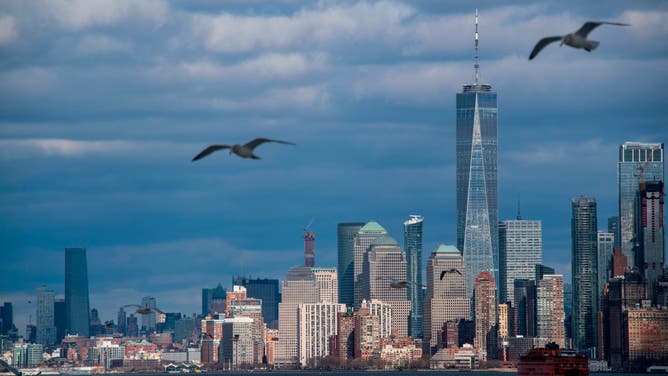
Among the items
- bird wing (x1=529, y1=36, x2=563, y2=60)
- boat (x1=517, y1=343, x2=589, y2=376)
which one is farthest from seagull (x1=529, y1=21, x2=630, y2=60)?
boat (x1=517, y1=343, x2=589, y2=376)

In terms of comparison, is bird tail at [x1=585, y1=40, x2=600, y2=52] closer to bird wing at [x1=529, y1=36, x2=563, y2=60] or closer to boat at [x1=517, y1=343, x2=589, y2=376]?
bird wing at [x1=529, y1=36, x2=563, y2=60]

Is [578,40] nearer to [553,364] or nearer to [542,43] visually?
[542,43]

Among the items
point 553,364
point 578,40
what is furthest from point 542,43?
point 553,364

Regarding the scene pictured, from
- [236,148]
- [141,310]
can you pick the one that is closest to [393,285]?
[141,310]

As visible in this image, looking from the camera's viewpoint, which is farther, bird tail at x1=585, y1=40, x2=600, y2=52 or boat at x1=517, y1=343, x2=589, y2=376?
boat at x1=517, y1=343, x2=589, y2=376

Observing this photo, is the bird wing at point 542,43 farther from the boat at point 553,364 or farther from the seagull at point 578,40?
the boat at point 553,364

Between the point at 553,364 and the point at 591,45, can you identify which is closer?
the point at 591,45

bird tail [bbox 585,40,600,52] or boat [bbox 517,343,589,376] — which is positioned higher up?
bird tail [bbox 585,40,600,52]

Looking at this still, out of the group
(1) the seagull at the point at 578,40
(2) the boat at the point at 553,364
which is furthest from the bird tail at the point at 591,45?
(2) the boat at the point at 553,364

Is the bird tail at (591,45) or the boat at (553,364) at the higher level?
the bird tail at (591,45)
